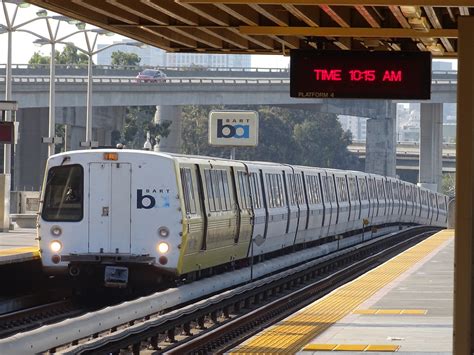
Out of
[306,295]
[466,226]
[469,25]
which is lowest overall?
[306,295]

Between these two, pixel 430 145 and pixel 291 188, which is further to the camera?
pixel 430 145

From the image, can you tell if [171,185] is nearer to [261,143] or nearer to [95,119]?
[95,119]

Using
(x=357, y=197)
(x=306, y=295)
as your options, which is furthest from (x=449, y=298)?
(x=357, y=197)

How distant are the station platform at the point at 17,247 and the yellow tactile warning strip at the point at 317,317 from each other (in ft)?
19.0

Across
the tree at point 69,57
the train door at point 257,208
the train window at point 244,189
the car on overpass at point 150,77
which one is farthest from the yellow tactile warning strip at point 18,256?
the tree at point 69,57

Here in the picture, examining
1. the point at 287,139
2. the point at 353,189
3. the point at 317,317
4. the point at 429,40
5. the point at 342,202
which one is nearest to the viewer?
the point at 429,40

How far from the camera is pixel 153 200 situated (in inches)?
956

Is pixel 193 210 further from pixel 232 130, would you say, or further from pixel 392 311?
pixel 232 130

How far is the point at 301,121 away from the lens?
172625mm

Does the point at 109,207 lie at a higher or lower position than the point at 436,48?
lower

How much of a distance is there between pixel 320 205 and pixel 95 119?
60.7 meters

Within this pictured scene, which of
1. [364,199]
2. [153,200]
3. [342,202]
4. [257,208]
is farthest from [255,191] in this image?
[364,199]

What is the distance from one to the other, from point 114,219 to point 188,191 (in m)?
1.60

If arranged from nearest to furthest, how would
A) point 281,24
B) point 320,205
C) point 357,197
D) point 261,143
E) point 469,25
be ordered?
point 469,25 < point 281,24 < point 320,205 < point 357,197 < point 261,143
